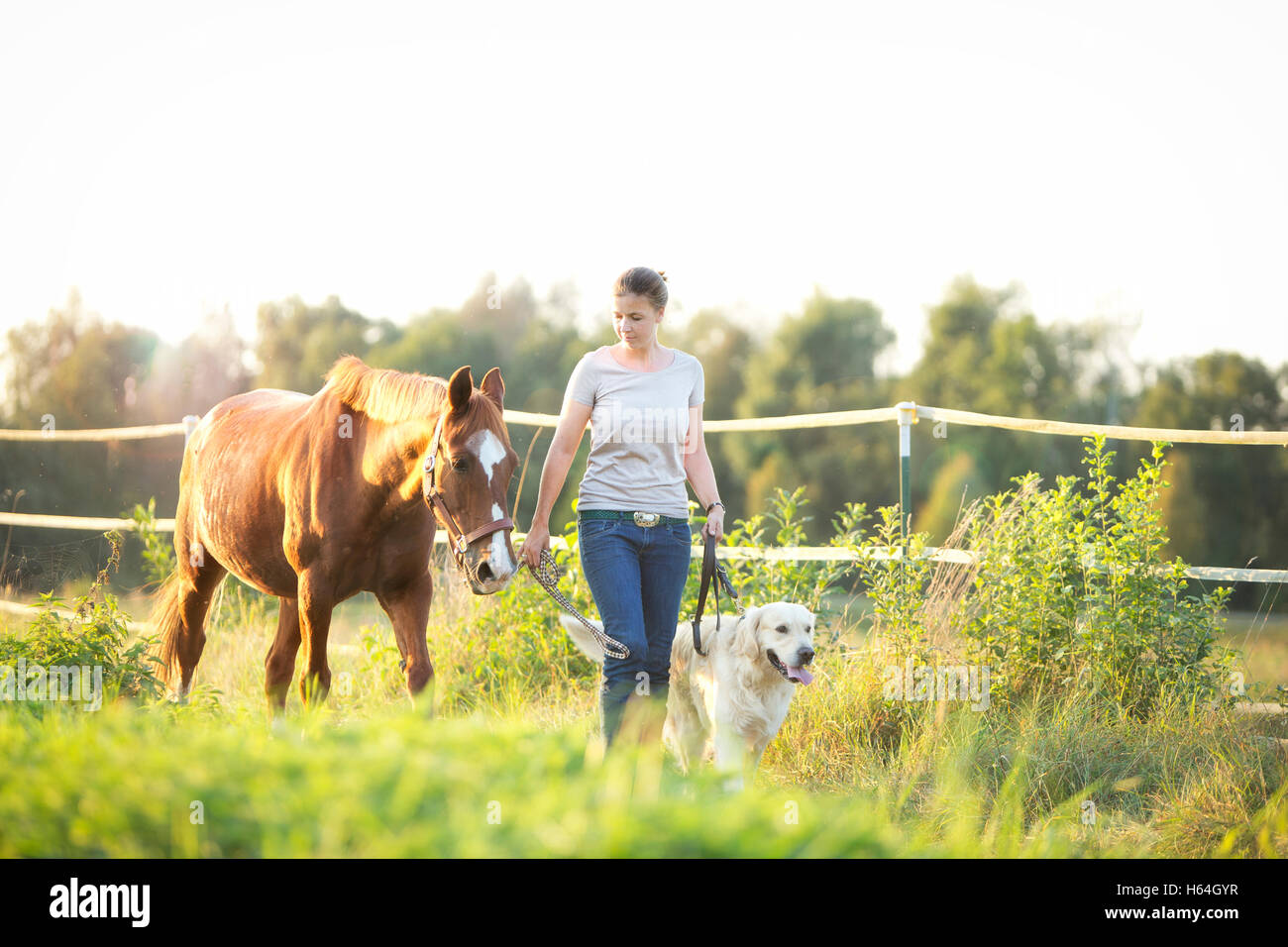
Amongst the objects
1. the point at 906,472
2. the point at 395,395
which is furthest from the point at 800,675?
the point at 906,472

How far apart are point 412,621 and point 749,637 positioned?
144 cm

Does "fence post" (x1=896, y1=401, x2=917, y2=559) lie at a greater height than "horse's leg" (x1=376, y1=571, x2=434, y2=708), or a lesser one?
greater

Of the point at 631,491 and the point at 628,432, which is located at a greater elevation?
the point at 628,432

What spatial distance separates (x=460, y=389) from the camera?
12.1ft

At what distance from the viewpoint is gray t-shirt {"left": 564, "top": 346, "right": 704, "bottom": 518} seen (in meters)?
3.61

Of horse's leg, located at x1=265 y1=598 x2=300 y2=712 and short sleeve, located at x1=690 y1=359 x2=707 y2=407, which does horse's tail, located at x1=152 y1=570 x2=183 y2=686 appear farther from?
short sleeve, located at x1=690 y1=359 x2=707 y2=407

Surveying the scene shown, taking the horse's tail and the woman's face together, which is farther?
the horse's tail

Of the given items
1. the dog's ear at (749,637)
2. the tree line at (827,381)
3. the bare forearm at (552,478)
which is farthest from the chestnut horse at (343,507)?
the tree line at (827,381)

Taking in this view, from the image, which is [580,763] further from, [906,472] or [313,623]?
[906,472]

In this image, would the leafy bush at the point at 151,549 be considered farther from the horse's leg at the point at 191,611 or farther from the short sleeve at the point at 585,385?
the short sleeve at the point at 585,385

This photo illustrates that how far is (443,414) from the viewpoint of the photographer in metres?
3.75

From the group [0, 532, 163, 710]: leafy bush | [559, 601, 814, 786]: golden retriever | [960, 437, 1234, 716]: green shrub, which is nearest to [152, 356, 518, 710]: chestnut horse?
[0, 532, 163, 710]: leafy bush

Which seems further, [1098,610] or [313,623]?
[1098,610]

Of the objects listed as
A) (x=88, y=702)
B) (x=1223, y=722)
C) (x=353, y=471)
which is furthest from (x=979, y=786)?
(x=88, y=702)
